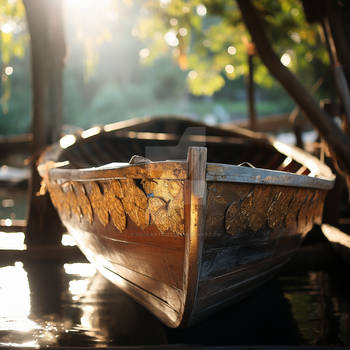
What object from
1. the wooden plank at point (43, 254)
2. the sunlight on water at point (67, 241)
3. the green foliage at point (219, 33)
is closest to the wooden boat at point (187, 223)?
the wooden plank at point (43, 254)

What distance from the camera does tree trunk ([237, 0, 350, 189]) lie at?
11.8 feet

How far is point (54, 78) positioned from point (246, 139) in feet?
7.01

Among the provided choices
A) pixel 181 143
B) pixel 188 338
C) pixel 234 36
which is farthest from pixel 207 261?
pixel 234 36

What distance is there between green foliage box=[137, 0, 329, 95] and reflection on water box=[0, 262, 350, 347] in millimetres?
4225

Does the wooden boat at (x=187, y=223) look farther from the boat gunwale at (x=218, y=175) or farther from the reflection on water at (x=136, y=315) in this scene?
the reflection on water at (x=136, y=315)

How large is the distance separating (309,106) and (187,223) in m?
2.25

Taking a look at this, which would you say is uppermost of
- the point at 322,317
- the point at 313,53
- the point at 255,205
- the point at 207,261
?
the point at 313,53

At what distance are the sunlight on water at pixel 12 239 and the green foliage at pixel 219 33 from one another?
3.56m

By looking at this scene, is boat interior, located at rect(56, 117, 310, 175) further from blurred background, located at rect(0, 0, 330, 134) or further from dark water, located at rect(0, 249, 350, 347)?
dark water, located at rect(0, 249, 350, 347)

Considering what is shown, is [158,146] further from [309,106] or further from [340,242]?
[340,242]

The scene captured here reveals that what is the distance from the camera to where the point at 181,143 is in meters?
5.57

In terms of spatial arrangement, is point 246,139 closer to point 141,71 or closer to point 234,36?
point 234,36

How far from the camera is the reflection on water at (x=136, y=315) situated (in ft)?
7.66

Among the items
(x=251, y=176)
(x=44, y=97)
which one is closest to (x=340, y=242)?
(x=251, y=176)
